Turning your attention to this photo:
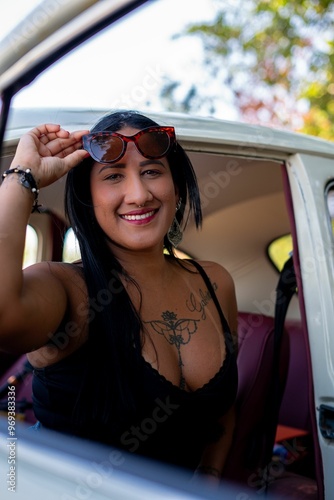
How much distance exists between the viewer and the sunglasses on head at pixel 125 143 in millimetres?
1903

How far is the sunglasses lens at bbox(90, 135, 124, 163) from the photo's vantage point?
191 cm

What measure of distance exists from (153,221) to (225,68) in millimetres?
10216

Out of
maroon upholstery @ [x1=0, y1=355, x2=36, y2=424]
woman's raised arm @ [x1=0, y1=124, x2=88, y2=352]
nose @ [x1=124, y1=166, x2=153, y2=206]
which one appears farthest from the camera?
maroon upholstery @ [x1=0, y1=355, x2=36, y2=424]

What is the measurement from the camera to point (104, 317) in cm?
187

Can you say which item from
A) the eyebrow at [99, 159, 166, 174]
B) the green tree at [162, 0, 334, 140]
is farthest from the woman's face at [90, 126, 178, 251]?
the green tree at [162, 0, 334, 140]

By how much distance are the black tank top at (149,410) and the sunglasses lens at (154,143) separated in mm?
657

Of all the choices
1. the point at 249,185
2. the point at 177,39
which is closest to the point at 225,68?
the point at 177,39

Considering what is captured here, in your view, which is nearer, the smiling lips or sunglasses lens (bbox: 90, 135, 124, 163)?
sunglasses lens (bbox: 90, 135, 124, 163)

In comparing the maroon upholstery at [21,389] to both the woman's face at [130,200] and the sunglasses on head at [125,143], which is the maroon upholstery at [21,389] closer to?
the woman's face at [130,200]

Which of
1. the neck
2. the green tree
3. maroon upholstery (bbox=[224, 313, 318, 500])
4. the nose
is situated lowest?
maroon upholstery (bbox=[224, 313, 318, 500])

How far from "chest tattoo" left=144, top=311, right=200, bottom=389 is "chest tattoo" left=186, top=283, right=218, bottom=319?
0.20ft

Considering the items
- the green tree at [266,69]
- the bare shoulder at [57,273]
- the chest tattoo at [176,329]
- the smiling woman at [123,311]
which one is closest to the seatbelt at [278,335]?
the smiling woman at [123,311]

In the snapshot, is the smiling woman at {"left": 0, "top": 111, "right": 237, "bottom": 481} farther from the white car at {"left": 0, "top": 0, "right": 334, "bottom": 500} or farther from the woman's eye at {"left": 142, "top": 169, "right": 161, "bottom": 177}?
the white car at {"left": 0, "top": 0, "right": 334, "bottom": 500}

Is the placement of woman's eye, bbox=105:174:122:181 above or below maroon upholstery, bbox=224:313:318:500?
above
